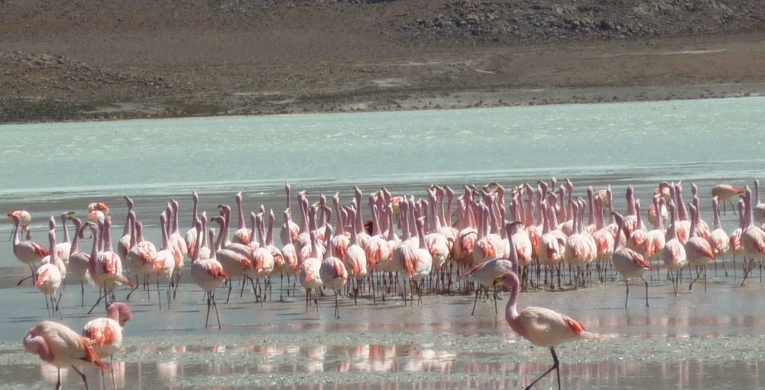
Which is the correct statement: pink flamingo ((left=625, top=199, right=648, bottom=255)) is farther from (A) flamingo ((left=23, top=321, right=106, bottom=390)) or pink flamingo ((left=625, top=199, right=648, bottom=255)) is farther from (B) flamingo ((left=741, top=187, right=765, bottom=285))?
(A) flamingo ((left=23, top=321, right=106, bottom=390))

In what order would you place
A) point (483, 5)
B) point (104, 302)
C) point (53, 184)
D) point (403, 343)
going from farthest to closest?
1. point (483, 5)
2. point (53, 184)
3. point (104, 302)
4. point (403, 343)

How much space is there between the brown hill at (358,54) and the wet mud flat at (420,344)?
48084mm

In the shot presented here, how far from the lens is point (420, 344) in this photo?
867 cm

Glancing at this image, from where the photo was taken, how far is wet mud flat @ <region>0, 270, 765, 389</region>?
758cm

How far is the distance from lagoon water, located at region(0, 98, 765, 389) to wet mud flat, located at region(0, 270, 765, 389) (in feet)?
0.07

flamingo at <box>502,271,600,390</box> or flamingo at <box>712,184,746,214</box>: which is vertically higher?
flamingo at <box>712,184,746,214</box>

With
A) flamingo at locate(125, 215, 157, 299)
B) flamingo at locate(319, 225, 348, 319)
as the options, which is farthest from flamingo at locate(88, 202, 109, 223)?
flamingo at locate(319, 225, 348, 319)

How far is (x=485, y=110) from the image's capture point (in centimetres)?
5534

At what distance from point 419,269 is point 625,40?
267 feet

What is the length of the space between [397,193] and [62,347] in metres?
12.7

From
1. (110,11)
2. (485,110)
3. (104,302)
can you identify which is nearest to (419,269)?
(104,302)

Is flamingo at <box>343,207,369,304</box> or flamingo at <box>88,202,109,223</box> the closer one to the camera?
flamingo at <box>343,207,369,304</box>

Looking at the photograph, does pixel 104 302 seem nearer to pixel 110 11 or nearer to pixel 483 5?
pixel 483 5

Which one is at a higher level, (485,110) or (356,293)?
(485,110)
